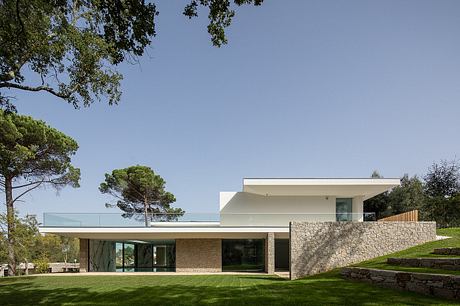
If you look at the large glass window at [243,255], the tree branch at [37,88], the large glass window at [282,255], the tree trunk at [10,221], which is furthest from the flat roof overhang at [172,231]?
the tree branch at [37,88]

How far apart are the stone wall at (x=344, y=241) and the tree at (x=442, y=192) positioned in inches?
459

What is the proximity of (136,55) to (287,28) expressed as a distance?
6798 millimetres

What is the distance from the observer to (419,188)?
30.9 meters

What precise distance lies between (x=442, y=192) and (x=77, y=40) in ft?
94.8

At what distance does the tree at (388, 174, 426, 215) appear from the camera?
3042 centimetres

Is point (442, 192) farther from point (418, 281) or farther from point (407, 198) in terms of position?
point (418, 281)

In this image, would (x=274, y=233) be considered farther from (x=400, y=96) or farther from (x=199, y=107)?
(x=400, y=96)

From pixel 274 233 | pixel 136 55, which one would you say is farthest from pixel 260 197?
pixel 136 55

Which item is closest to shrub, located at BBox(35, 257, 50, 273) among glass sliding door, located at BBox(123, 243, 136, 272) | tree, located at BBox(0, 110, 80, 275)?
tree, located at BBox(0, 110, 80, 275)

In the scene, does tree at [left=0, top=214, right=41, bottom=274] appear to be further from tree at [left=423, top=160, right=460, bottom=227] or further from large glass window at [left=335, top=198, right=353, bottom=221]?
tree at [left=423, top=160, right=460, bottom=227]

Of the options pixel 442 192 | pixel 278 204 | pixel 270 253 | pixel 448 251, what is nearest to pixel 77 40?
pixel 448 251

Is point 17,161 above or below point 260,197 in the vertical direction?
above

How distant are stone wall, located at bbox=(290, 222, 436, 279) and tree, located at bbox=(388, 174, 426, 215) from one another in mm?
14207

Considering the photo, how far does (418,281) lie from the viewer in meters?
8.02
